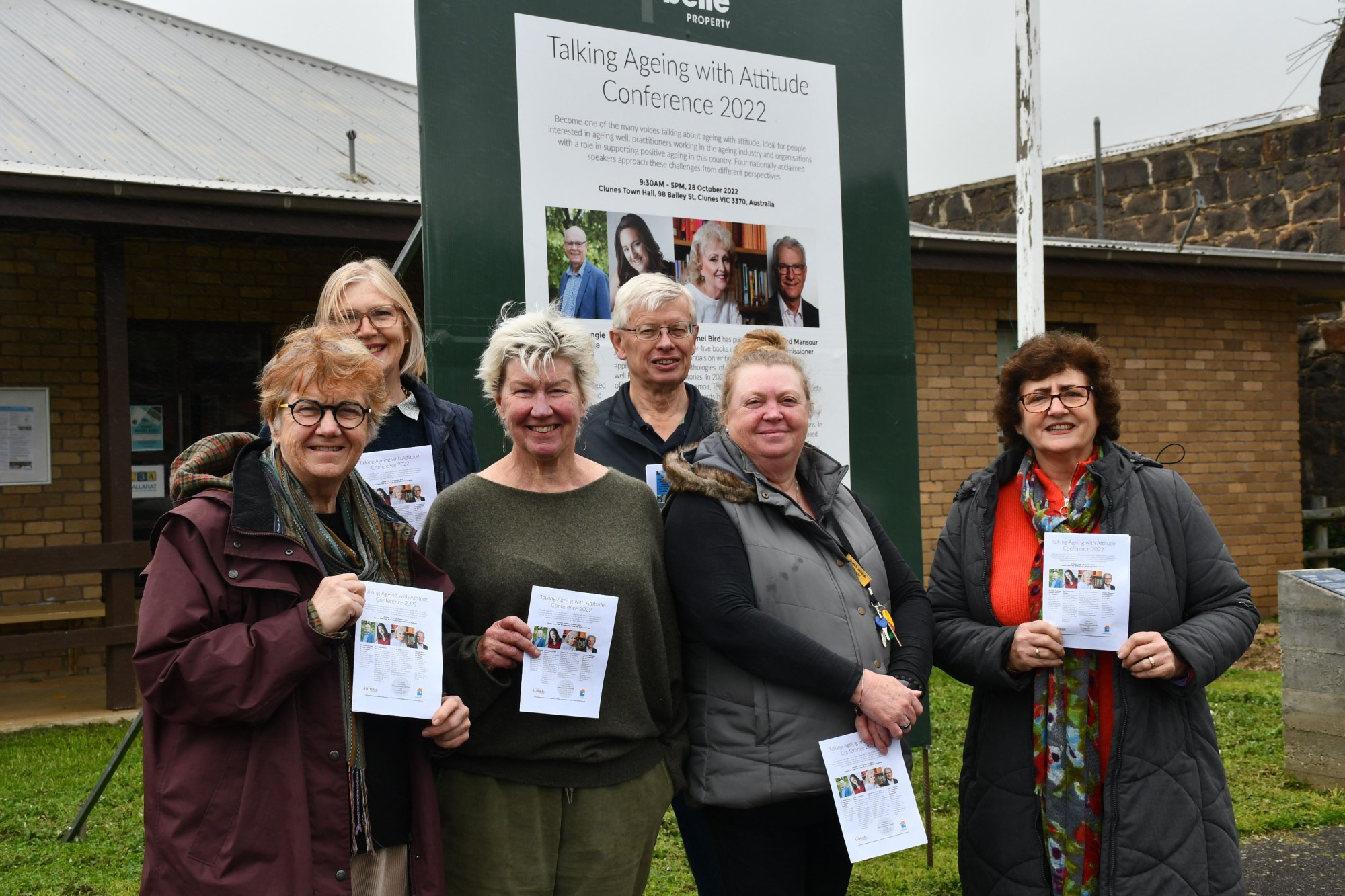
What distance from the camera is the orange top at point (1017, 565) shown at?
110 inches

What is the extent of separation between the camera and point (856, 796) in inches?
104

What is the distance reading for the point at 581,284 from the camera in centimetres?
407

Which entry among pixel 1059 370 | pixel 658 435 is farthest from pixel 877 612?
pixel 658 435

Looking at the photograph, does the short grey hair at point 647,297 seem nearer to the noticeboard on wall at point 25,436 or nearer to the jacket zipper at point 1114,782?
the jacket zipper at point 1114,782

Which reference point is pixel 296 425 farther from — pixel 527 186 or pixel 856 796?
pixel 527 186

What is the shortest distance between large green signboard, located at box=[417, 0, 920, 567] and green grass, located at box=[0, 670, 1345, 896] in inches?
53.4

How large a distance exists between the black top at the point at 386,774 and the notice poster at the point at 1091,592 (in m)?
1.52

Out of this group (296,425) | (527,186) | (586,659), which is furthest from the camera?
(527,186)

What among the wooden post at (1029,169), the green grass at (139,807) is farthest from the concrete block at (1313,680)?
the wooden post at (1029,169)

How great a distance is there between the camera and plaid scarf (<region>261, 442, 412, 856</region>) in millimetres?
2301

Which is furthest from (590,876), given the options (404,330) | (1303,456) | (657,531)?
(1303,456)

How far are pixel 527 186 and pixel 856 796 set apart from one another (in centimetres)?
231

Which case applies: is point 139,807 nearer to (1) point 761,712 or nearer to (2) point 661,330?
(2) point 661,330

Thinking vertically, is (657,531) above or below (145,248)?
below
